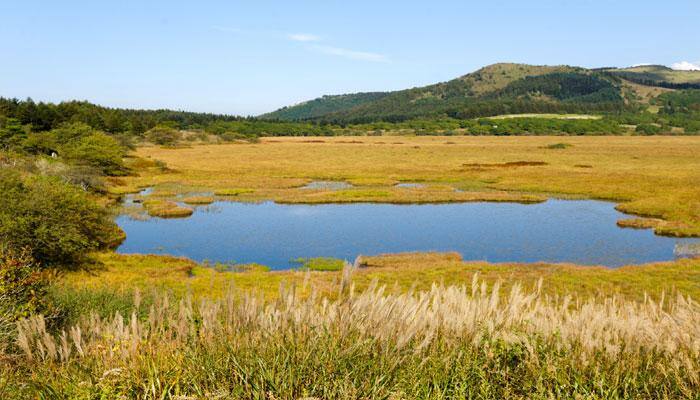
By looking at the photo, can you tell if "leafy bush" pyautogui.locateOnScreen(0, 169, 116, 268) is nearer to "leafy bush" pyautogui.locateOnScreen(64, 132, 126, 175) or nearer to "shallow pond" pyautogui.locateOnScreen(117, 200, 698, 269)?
"shallow pond" pyautogui.locateOnScreen(117, 200, 698, 269)

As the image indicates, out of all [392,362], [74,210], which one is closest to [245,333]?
[392,362]

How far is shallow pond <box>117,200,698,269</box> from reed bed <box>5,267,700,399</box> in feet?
71.3

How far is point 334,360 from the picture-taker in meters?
6.60

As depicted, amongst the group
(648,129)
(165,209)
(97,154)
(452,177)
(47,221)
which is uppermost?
(648,129)

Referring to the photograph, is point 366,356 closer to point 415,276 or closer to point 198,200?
point 415,276

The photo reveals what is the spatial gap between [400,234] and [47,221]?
843 inches

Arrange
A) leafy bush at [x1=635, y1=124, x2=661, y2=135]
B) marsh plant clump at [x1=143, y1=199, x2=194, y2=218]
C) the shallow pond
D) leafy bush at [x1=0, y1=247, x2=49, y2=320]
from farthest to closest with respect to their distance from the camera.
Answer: leafy bush at [x1=635, y1=124, x2=661, y2=135] < marsh plant clump at [x1=143, y1=199, x2=194, y2=218] < the shallow pond < leafy bush at [x1=0, y1=247, x2=49, y2=320]

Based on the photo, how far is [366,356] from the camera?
267 inches

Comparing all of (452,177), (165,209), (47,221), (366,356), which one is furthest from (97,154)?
(366,356)

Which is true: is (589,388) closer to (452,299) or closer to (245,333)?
(452,299)

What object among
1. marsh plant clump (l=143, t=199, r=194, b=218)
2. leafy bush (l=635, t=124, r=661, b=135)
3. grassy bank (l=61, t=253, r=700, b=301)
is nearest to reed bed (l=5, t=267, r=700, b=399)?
grassy bank (l=61, t=253, r=700, b=301)

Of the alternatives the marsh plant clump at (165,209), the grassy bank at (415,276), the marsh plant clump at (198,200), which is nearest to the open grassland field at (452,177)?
the marsh plant clump at (198,200)

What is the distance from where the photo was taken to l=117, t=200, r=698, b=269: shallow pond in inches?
1241

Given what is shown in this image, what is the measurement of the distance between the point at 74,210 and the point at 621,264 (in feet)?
91.6
